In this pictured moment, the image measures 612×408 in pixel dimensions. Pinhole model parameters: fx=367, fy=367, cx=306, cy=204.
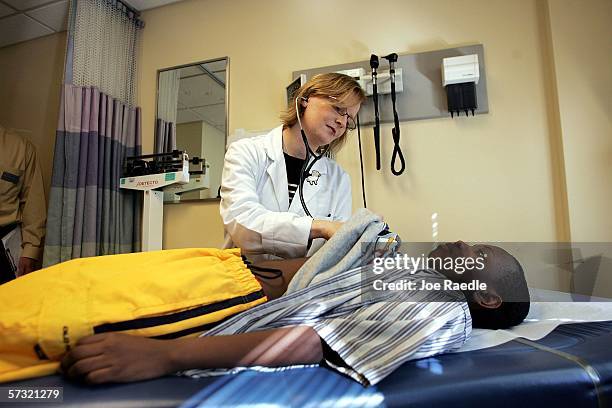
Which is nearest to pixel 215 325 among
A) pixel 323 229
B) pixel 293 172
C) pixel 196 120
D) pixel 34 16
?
pixel 323 229

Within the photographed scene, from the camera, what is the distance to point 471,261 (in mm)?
993

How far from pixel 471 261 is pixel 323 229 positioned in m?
0.41

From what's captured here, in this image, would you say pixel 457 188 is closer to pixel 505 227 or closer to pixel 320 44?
pixel 505 227

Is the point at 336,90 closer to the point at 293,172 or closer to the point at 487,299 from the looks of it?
the point at 293,172

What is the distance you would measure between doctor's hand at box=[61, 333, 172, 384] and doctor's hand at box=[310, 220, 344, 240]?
1.75ft

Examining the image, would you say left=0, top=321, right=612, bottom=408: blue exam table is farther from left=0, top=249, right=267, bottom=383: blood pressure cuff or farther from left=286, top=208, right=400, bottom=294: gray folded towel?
left=286, top=208, right=400, bottom=294: gray folded towel

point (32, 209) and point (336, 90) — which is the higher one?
point (336, 90)

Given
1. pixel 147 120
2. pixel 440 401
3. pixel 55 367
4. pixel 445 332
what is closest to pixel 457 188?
pixel 445 332

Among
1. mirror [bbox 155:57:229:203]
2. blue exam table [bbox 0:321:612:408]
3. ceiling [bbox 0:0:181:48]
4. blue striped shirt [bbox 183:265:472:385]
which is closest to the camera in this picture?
blue exam table [bbox 0:321:612:408]

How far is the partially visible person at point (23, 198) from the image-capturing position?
6.61 feet

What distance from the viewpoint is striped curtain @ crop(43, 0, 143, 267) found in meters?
1.90

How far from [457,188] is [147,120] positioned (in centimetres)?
190

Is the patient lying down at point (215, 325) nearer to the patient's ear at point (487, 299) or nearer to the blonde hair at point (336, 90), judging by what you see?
the patient's ear at point (487, 299)

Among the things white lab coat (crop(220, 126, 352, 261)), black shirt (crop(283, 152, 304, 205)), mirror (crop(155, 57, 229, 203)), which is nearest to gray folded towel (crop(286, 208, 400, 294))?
white lab coat (crop(220, 126, 352, 261))
